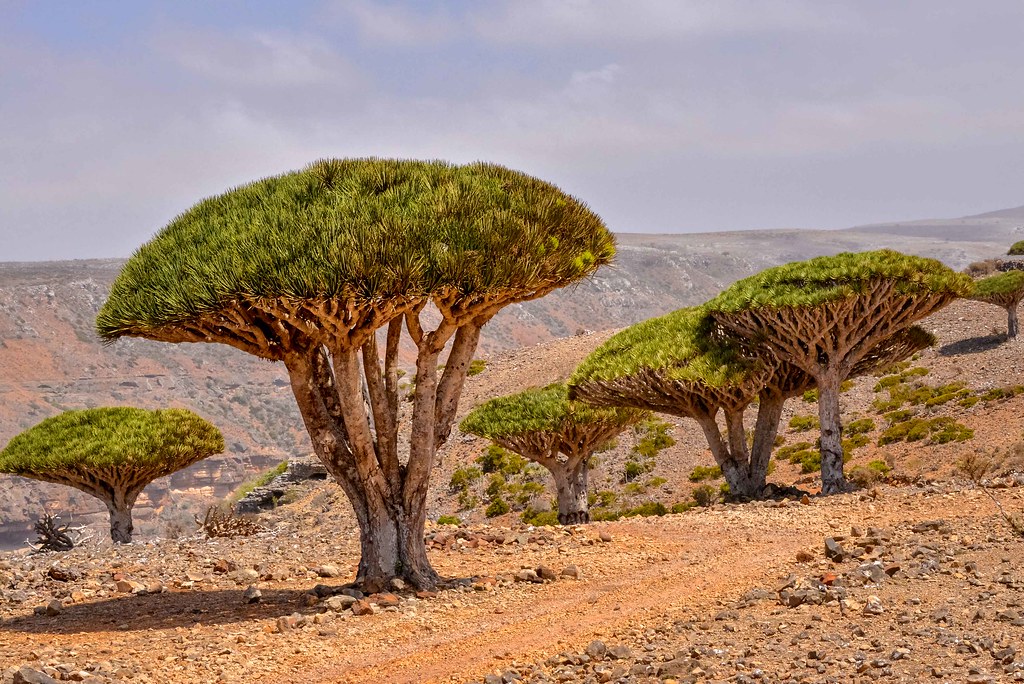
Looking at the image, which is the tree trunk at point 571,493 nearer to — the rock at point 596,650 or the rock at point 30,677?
the rock at point 596,650

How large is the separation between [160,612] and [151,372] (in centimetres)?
7589

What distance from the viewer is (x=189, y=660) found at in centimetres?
850

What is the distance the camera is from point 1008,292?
41.5m

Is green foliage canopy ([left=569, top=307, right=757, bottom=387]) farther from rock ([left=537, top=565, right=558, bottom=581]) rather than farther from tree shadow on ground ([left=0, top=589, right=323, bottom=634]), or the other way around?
tree shadow on ground ([left=0, top=589, right=323, bottom=634])

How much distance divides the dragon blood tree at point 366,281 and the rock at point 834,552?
389 centimetres

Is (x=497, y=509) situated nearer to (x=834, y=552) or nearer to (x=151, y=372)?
(x=834, y=552)

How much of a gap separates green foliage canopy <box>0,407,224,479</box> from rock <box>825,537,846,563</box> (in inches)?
801

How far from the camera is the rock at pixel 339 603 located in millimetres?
10318

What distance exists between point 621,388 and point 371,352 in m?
11.1

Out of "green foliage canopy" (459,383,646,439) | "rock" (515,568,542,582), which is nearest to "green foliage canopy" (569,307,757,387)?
"green foliage canopy" (459,383,646,439)

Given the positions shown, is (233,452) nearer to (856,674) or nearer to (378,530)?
(378,530)

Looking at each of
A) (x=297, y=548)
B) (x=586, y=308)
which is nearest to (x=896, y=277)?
(x=297, y=548)

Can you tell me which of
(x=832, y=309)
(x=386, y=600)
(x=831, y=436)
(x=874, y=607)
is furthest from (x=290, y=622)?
(x=831, y=436)

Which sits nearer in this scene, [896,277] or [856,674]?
[856,674]
